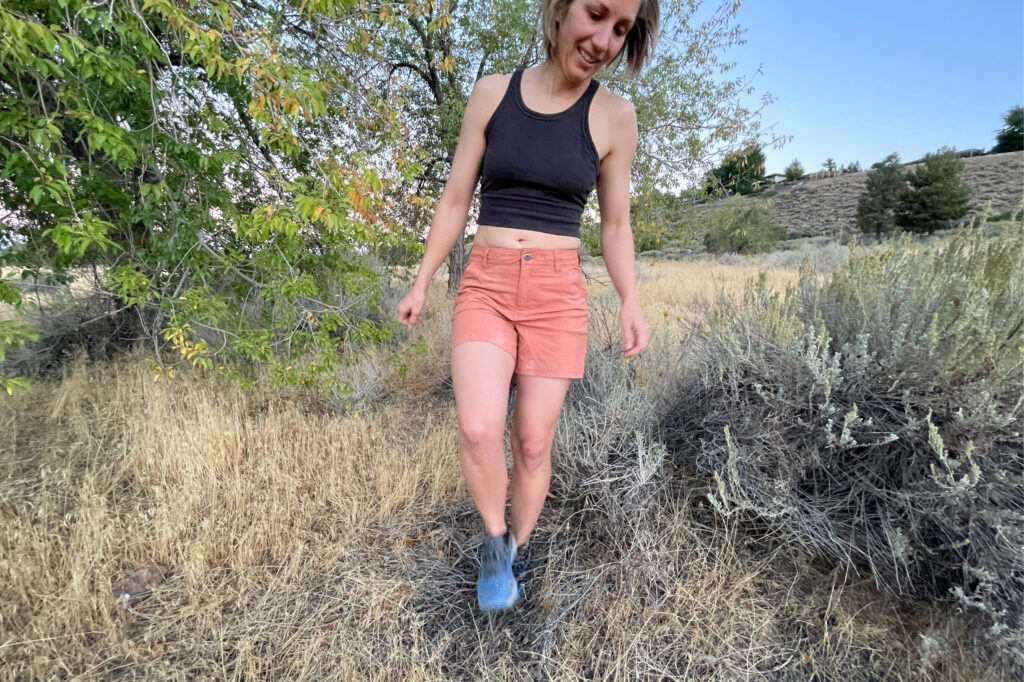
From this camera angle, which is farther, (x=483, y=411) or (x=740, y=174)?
(x=740, y=174)

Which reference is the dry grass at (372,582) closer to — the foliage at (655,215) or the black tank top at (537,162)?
the black tank top at (537,162)

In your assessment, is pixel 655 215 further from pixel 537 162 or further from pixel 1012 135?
pixel 1012 135

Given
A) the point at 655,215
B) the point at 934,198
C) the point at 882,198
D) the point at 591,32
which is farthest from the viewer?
the point at 882,198

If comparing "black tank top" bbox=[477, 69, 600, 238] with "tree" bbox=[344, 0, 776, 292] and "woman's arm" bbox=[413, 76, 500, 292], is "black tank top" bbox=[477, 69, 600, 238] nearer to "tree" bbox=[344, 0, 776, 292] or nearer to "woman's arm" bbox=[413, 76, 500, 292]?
"woman's arm" bbox=[413, 76, 500, 292]

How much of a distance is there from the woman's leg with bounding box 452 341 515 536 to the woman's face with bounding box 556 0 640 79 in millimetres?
976

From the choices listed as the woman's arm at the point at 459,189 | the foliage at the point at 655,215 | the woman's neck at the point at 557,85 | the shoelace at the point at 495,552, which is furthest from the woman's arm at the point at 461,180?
the foliage at the point at 655,215

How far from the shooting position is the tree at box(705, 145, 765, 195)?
5523 millimetres

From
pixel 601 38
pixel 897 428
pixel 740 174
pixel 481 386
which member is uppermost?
pixel 740 174

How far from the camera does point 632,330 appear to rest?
1.68m

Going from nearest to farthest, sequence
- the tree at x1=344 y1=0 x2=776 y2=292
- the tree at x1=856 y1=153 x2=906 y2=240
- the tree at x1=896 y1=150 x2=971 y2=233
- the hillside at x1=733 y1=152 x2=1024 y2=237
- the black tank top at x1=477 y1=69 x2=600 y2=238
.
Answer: the black tank top at x1=477 y1=69 x2=600 y2=238 → the tree at x1=344 y1=0 x2=776 y2=292 → the tree at x1=896 y1=150 x2=971 y2=233 → the tree at x1=856 y1=153 x2=906 y2=240 → the hillside at x1=733 y1=152 x2=1024 y2=237

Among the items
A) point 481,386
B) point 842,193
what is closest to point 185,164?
point 481,386

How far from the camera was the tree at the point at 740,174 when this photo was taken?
5523mm

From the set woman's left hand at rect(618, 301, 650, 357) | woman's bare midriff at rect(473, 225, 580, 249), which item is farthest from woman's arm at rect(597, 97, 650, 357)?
woman's bare midriff at rect(473, 225, 580, 249)

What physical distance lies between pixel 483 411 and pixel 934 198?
109 ft
